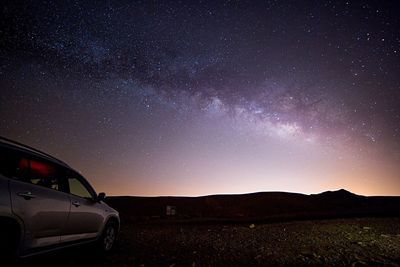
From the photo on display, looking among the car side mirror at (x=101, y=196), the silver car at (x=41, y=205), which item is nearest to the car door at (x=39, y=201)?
the silver car at (x=41, y=205)

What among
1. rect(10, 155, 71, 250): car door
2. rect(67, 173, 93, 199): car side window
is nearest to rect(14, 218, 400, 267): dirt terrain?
rect(10, 155, 71, 250): car door

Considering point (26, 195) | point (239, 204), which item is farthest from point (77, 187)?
point (239, 204)

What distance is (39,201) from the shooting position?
12.8 ft

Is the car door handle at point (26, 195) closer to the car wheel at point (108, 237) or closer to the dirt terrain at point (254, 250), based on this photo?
the dirt terrain at point (254, 250)

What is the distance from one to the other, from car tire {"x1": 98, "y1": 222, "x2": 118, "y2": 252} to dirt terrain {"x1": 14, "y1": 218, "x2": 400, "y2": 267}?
0.17 m

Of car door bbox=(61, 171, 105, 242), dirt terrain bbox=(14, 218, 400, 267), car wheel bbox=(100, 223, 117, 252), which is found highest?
car door bbox=(61, 171, 105, 242)

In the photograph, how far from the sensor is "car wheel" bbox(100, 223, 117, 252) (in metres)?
5.77

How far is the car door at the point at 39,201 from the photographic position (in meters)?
3.60

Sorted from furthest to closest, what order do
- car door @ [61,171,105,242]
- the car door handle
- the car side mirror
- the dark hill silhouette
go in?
the dark hill silhouette, the car side mirror, car door @ [61,171,105,242], the car door handle

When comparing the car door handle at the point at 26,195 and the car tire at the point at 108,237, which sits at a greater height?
the car door handle at the point at 26,195

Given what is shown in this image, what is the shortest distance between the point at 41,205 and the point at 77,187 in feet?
4.55

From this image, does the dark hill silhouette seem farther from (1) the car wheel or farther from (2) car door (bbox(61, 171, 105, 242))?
(2) car door (bbox(61, 171, 105, 242))

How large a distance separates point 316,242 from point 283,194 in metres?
24.2

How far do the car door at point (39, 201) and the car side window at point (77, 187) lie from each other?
0.29 meters
